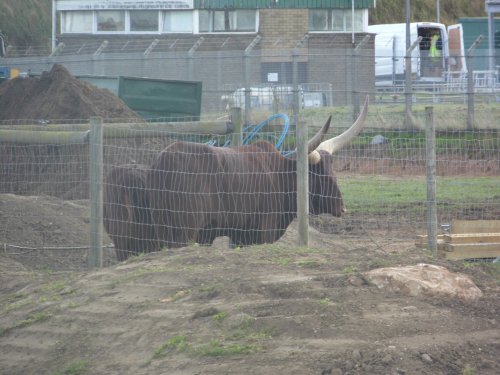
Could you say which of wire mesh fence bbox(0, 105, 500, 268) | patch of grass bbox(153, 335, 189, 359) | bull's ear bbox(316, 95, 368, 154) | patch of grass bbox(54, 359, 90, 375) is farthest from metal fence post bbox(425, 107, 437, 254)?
patch of grass bbox(54, 359, 90, 375)

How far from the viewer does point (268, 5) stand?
35562 millimetres

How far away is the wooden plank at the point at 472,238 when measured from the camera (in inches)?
401

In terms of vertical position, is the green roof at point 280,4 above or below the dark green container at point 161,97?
above

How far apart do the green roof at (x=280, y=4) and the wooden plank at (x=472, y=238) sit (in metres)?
25.9

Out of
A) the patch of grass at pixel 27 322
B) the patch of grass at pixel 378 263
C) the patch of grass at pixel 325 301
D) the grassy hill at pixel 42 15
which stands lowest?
the patch of grass at pixel 27 322

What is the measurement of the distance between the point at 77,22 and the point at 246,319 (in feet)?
104

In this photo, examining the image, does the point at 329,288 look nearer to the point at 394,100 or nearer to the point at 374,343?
the point at 374,343

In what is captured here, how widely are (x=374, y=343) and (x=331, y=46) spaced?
98.5 ft

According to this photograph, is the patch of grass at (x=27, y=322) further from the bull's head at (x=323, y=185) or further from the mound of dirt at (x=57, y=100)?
the mound of dirt at (x=57, y=100)

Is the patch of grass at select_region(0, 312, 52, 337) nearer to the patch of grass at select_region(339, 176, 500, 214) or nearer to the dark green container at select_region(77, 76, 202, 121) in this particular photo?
the patch of grass at select_region(339, 176, 500, 214)

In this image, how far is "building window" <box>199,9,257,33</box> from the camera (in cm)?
3541

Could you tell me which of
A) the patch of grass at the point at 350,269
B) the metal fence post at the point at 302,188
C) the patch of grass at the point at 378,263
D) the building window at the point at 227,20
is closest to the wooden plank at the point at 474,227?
the metal fence post at the point at 302,188

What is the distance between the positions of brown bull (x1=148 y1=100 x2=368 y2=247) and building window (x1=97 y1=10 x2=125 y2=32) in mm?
25079

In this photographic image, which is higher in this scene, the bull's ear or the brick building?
the brick building
